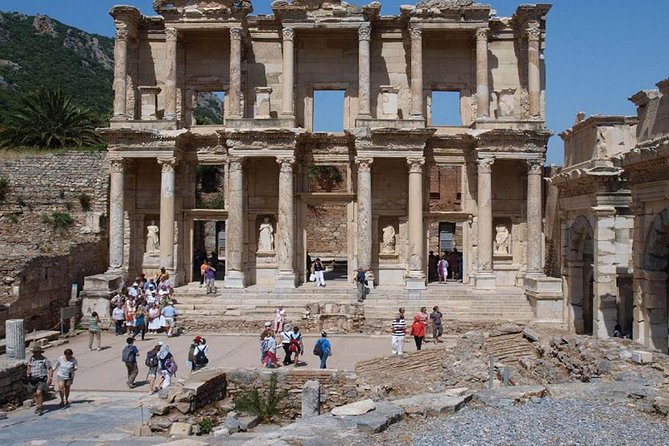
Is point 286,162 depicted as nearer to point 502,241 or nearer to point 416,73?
point 416,73

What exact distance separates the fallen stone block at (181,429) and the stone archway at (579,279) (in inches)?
523

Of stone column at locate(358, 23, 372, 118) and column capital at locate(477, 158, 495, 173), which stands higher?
stone column at locate(358, 23, 372, 118)

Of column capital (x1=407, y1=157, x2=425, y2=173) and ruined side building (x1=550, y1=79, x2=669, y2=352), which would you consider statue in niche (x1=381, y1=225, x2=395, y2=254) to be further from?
ruined side building (x1=550, y1=79, x2=669, y2=352)

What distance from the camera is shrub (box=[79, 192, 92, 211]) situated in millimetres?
29219

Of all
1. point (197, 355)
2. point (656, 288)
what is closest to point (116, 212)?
point (197, 355)

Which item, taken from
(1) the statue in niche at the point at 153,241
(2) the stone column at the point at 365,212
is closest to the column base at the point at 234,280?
(1) the statue in niche at the point at 153,241

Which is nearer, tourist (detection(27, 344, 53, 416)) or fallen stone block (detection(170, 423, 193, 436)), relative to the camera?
fallen stone block (detection(170, 423, 193, 436))

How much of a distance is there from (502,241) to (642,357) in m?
15.0

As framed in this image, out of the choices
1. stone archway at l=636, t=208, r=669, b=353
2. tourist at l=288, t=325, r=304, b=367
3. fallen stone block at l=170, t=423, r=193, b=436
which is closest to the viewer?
fallen stone block at l=170, t=423, r=193, b=436

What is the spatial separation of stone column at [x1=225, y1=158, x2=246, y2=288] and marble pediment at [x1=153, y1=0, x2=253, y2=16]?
5665 millimetres

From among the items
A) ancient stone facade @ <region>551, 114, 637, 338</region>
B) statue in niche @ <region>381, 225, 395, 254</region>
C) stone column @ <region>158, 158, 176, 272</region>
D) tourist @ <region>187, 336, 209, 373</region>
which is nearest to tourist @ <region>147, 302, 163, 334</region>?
stone column @ <region>158, 158, 176, 272</region>

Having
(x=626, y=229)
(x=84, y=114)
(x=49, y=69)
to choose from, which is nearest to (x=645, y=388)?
(x=626, y=229)

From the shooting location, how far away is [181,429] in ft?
38.9

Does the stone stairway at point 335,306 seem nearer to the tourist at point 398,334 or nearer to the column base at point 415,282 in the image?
the column base at point 415,282
